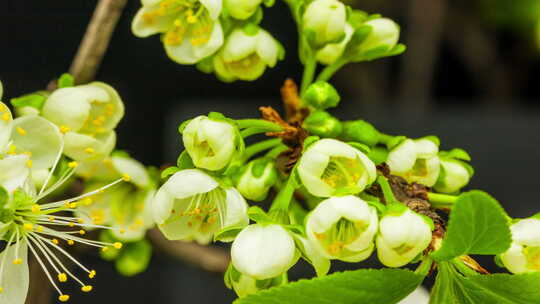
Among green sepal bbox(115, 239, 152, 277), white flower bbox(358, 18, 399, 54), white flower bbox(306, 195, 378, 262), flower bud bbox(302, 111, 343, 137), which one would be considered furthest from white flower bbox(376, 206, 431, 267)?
green sepal bbox(115, 239, 152, 277)

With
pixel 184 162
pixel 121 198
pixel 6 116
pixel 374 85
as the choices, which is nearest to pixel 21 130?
pixel 6 116

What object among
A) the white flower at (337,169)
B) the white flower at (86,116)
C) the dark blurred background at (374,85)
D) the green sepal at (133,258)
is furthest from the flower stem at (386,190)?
the dark blurred background at (374,85)

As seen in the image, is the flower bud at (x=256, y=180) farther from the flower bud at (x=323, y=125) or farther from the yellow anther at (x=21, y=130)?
the yellow anther at (x=21, y=130)

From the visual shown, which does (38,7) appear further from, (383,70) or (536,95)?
(536,95)

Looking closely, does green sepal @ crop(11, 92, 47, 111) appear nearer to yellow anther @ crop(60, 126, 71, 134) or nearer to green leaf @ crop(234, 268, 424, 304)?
yellow anther @ crop(60, 126, 71, 134)

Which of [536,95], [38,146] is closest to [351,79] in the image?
[536,95]

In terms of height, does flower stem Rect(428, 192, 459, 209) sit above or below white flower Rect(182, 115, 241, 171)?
below
